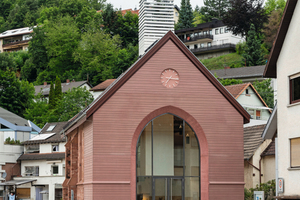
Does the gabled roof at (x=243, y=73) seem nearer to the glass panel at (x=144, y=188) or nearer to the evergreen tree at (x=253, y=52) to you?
the evergreen tree at (x=253, y=52)

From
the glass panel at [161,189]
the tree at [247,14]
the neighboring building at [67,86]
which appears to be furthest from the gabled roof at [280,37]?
the tree at [247,14]

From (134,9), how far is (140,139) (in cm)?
12966

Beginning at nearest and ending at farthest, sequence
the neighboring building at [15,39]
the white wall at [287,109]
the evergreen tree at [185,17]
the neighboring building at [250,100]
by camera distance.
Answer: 1. the white wall at [287,109]
2. the neighboring building at [250,100]
3. the evergreen tree at [185,17]
4. the neighboring building at [15,39]

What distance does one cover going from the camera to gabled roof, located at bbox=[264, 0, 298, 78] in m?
22.4

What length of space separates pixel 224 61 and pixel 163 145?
253 ft

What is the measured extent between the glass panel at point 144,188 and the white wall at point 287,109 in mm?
8868

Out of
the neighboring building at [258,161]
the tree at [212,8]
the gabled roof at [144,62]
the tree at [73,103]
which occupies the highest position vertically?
the tree at [212,8]

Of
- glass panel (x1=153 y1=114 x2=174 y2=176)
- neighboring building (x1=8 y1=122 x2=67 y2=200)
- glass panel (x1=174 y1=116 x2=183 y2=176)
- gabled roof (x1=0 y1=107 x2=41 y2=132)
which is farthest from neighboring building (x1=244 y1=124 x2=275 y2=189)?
gabled roof (x1=0 y1=107 x2=41 y2=132)

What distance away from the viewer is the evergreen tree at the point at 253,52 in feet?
314

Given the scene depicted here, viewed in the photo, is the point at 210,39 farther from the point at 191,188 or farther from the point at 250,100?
the point at 191,188

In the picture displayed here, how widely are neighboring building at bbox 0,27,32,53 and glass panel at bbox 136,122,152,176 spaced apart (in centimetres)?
12122

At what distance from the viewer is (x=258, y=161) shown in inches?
1437


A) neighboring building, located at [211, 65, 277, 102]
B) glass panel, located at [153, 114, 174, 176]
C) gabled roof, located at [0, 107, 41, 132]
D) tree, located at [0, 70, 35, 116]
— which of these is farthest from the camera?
neighboring building, located at [211, 65, 277, 102]

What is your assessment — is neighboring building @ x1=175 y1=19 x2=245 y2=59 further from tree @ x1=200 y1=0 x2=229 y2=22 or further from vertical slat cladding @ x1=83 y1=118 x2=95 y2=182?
vertical slat cladding @ x1=83 y1=118 x2=95 y2=182
